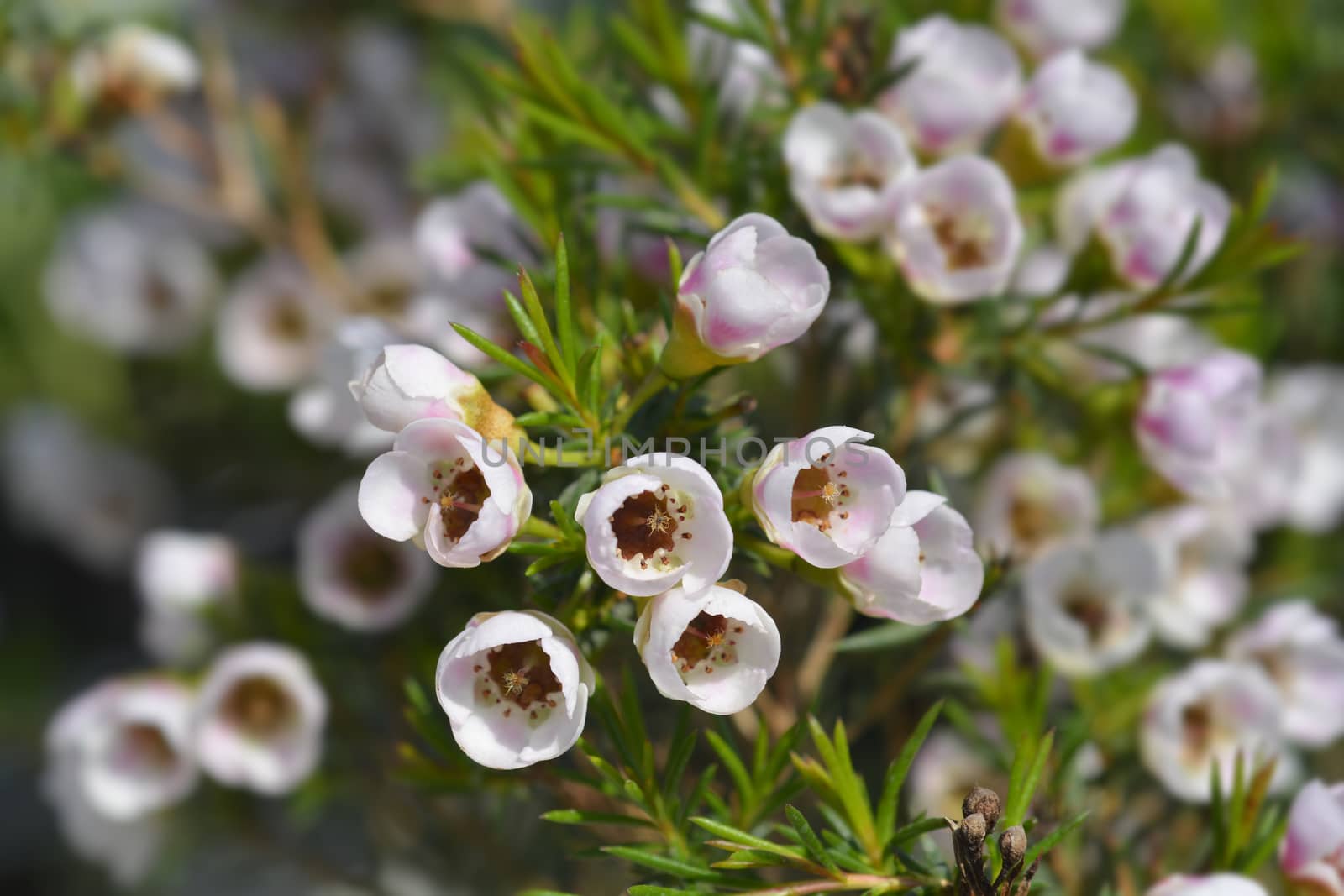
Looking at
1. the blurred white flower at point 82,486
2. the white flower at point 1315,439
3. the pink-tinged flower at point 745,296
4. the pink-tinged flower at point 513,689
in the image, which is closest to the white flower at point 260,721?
the pink-tinged flower at point 513,689

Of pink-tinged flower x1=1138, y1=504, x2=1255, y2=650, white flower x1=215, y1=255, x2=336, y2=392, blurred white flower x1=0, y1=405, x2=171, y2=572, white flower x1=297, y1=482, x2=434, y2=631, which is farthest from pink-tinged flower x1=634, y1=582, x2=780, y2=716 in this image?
blurred white flower x1=0, y1=405, x2=171, y2=572

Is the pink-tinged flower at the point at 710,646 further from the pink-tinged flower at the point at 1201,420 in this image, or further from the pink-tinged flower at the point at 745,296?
the pink-tinged flower at the point at 1201,420

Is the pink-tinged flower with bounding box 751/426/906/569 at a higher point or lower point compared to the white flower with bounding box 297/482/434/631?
higher

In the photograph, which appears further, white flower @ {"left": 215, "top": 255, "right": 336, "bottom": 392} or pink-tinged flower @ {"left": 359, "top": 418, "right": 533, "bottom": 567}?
white flower @ {"left": 215, "top": 255, "right": 336, "bottom": 392}

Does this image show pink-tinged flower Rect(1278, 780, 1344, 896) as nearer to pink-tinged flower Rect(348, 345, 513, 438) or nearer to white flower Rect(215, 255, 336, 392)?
pink-tinged flower Rect(348, 345, 513, 438)

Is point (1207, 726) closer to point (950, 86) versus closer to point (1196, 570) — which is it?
point (1196, 570)

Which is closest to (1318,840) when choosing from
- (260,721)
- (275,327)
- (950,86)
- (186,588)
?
(950,86)
